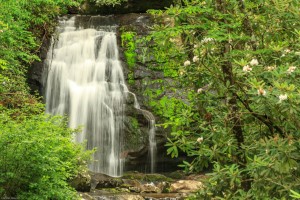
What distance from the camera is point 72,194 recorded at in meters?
8.23

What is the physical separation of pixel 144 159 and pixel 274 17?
1069 centimetres

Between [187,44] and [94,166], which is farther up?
[187,44]

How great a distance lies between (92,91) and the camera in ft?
56.7

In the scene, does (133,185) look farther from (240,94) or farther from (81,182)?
(240,94)

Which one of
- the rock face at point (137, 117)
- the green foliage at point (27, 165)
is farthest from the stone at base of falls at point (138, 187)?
the green foliage at point (27, 165)

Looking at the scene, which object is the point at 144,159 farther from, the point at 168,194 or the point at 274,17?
the point at 274,17

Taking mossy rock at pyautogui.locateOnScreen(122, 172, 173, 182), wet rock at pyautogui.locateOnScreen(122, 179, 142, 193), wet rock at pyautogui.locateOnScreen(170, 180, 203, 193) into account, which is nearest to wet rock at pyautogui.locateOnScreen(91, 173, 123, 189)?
wet rock at pyautogui.locateOnScreen(122, 179, 142, 193)

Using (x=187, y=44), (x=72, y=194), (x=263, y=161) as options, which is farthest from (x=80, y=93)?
(x=263, y=161)

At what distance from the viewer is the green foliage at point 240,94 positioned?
4.95m

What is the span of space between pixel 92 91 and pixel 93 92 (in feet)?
0.21

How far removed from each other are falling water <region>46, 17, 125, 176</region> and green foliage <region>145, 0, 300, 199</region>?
9748mm

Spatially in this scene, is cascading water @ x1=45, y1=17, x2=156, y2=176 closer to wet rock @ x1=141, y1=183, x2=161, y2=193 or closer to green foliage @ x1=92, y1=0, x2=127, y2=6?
green foliage @ x1=92, y1=0, x2=127, y2=6

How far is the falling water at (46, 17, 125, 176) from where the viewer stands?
16.5 m

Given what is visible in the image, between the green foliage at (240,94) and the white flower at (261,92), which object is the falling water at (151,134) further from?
the white flower at (261,92)
